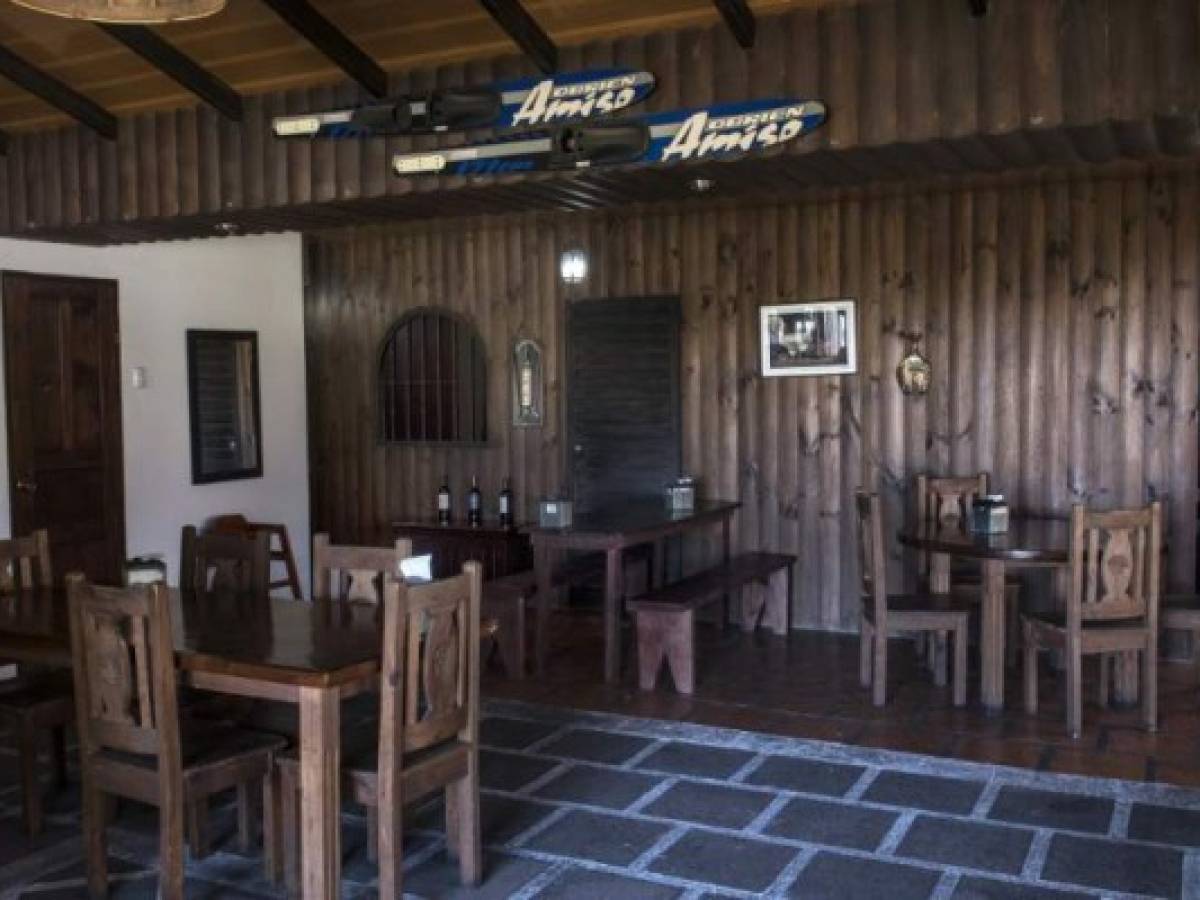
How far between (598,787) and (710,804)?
0.46m

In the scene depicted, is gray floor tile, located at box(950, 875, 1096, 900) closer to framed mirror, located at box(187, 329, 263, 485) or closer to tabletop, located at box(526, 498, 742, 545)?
tabletop, located at box(526, 498, 742, 545)

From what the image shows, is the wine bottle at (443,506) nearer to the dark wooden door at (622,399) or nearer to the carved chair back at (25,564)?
the dark wooden door at (622,399)

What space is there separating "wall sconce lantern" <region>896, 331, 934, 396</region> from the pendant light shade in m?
4.72

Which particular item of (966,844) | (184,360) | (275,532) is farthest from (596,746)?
(184,360)

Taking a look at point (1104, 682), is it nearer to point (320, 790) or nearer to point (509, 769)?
point (509, 769)

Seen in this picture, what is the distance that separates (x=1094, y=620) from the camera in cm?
519

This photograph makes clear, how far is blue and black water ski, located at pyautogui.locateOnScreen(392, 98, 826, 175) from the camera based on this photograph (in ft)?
15.1

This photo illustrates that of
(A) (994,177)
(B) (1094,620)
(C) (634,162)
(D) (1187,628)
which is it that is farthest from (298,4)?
(D) (1187,628)

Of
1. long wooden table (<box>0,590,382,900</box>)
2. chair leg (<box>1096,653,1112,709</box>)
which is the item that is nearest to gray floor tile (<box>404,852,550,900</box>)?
long wooden table (<box>0,590,382,900</box>)

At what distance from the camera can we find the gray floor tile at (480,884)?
3682 mm

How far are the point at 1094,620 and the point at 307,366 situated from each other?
236 inches

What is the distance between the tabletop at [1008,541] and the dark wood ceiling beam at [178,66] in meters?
3.86

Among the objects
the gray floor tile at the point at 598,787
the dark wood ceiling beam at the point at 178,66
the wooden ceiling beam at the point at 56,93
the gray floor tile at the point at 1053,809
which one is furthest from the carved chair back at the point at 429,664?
the wooden ceiling beam at the point at 56,93

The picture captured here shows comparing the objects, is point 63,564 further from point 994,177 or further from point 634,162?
point 994,177
